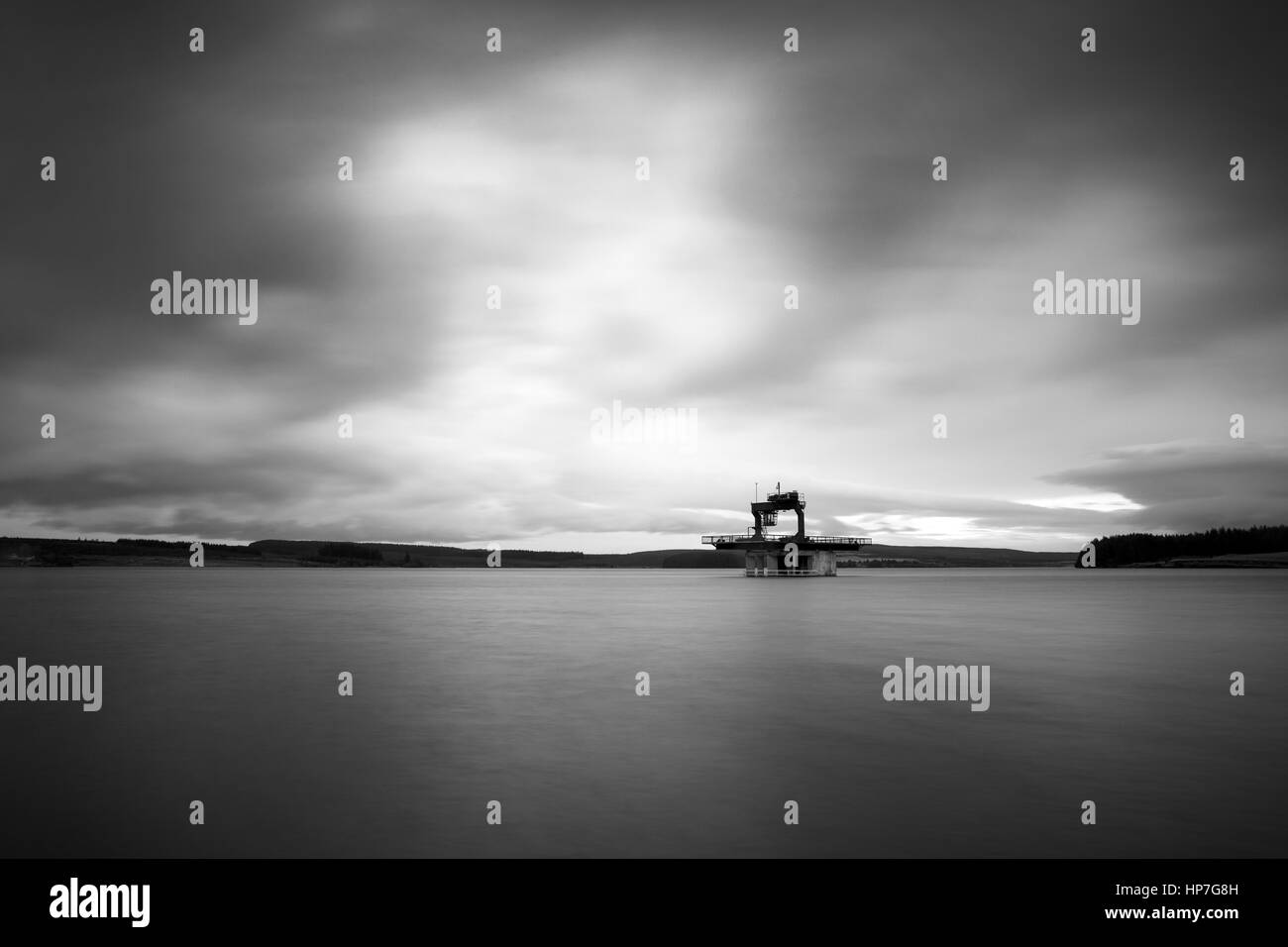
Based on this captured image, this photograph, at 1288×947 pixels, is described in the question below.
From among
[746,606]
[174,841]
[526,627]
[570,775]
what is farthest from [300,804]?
[746,606]

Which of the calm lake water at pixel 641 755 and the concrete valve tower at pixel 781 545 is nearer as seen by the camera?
the calm lake water at pixel 641 755

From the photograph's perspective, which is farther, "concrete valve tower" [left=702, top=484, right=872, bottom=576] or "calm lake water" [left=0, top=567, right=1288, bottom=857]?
"concrete valve tower" [left=702, top=484, right=872, bottom=576]

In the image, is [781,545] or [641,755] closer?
[641,755]

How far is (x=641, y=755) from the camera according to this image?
1602cm

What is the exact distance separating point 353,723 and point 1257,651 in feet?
124

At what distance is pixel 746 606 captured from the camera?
68500mm

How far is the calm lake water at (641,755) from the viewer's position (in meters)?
11.3

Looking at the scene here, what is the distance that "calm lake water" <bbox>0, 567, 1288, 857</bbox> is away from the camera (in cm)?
1131
